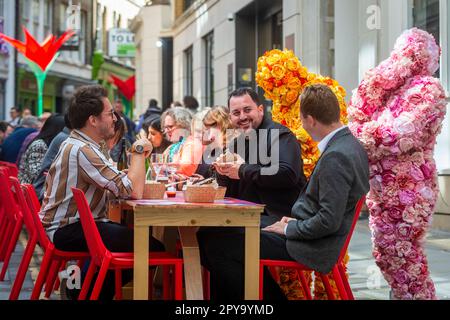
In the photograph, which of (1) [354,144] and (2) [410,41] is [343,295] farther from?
(2) [410,41]

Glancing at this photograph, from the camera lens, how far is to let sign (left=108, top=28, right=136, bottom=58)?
46.1m

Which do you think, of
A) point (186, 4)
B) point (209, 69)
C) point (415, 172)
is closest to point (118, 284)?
point (415, 172)

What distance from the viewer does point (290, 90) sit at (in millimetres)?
6754

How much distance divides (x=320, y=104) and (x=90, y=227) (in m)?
1.55

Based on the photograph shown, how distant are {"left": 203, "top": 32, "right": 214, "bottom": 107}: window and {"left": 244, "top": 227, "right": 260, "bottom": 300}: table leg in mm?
20506

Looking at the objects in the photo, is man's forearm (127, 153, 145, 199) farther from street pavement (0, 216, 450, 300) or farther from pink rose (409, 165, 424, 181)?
street pavement (0, 216, 450, 300)

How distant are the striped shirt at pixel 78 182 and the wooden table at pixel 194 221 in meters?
0.52

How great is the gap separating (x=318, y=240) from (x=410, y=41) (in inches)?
64.4

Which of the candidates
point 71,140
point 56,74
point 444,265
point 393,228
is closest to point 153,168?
point 71,140

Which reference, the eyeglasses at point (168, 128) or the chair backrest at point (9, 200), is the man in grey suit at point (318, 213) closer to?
the chair backrest at point (9, 200)

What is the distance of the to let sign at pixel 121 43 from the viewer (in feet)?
151

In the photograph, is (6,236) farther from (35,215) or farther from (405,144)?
(405,144)

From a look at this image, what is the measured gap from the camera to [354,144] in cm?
512

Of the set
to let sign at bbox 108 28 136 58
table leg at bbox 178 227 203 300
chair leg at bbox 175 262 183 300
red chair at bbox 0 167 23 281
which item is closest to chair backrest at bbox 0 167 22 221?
red chair at bbox 0 167 23 281
